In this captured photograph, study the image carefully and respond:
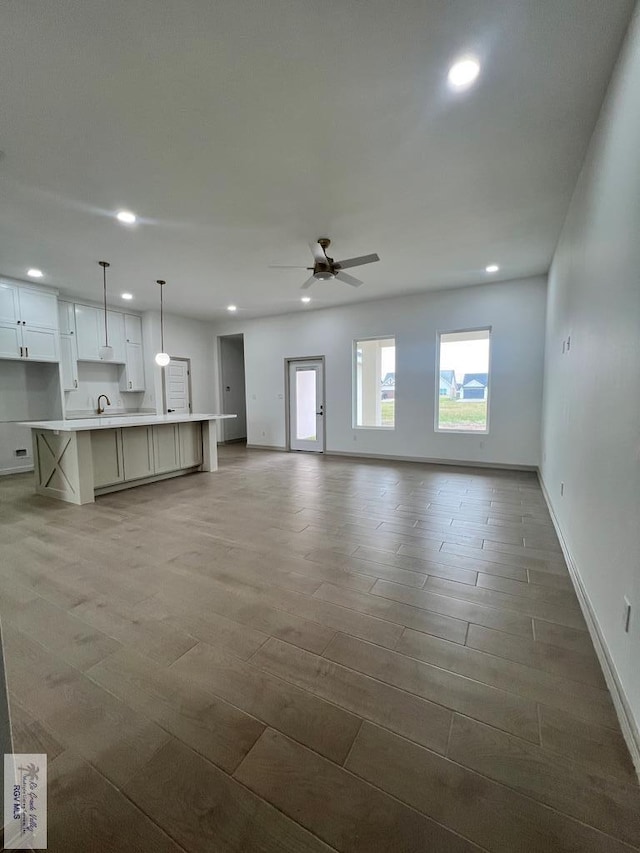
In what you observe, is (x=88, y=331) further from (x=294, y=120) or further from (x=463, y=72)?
(x=463, y=72)

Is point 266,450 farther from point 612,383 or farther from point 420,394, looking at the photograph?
point 612,383

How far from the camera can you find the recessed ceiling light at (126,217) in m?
3.42

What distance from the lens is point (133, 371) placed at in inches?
293

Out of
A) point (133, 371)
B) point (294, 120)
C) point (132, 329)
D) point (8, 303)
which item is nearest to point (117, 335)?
point (132, 329)

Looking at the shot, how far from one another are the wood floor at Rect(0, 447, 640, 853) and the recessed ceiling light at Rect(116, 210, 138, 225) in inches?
123

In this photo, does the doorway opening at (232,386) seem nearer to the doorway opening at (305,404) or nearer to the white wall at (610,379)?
the doorway opening at (305,404)

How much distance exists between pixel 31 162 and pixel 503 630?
449 centimetres

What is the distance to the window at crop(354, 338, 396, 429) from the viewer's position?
673 cm

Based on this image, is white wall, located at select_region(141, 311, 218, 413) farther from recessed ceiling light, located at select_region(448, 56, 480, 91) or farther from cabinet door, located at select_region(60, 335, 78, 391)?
recessed ceiling light, located at select_region(448, 56, 480, 91)

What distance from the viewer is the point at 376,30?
1.71 metres

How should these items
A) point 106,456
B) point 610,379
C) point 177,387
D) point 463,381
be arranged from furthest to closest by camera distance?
point 177,387, point 463,381, point 106,456, point 610,379

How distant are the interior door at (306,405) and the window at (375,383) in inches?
32.9

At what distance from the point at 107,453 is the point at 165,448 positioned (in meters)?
→ 0.94

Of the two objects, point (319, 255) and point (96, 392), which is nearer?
point (319, 255)
